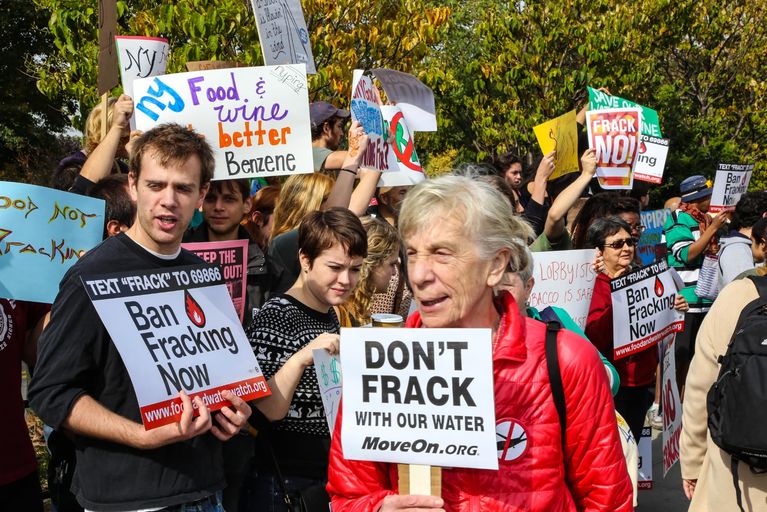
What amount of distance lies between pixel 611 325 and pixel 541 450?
3.54 m

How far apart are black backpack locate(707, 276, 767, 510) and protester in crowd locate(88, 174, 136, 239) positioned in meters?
2.62

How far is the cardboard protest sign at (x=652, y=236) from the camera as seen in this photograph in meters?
9.14

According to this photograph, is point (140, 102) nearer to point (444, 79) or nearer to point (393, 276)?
point (393, 276)

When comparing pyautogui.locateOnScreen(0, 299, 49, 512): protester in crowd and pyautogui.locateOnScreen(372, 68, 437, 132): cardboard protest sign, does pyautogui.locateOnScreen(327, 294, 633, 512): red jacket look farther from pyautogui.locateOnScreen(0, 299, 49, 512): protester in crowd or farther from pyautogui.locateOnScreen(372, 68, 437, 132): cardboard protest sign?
pyautogui.locateOnScreen(372, 68, 437, 132): cardboard protest sign

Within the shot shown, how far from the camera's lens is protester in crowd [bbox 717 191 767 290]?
7.48 metres

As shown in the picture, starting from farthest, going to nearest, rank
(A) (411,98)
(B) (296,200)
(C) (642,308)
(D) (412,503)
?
(A) (411,98) → (C) (642,308) → (B) (296,200) → (D) (412,503)

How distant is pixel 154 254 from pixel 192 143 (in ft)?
1.39

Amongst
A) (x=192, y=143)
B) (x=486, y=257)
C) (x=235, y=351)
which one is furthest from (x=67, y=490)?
(x=486, y=257)

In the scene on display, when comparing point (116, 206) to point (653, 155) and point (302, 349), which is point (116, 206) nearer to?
point (302, 349)

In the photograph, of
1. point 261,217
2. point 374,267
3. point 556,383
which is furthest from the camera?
point 261,217

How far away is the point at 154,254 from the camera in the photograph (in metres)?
3.08

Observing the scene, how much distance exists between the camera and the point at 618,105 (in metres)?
8.80

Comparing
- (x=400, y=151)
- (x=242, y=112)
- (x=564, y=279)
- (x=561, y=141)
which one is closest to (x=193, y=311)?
(x=242, y=112)

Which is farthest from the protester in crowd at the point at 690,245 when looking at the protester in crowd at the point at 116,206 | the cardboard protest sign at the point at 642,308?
the protester in crowd at the point at 116,206
